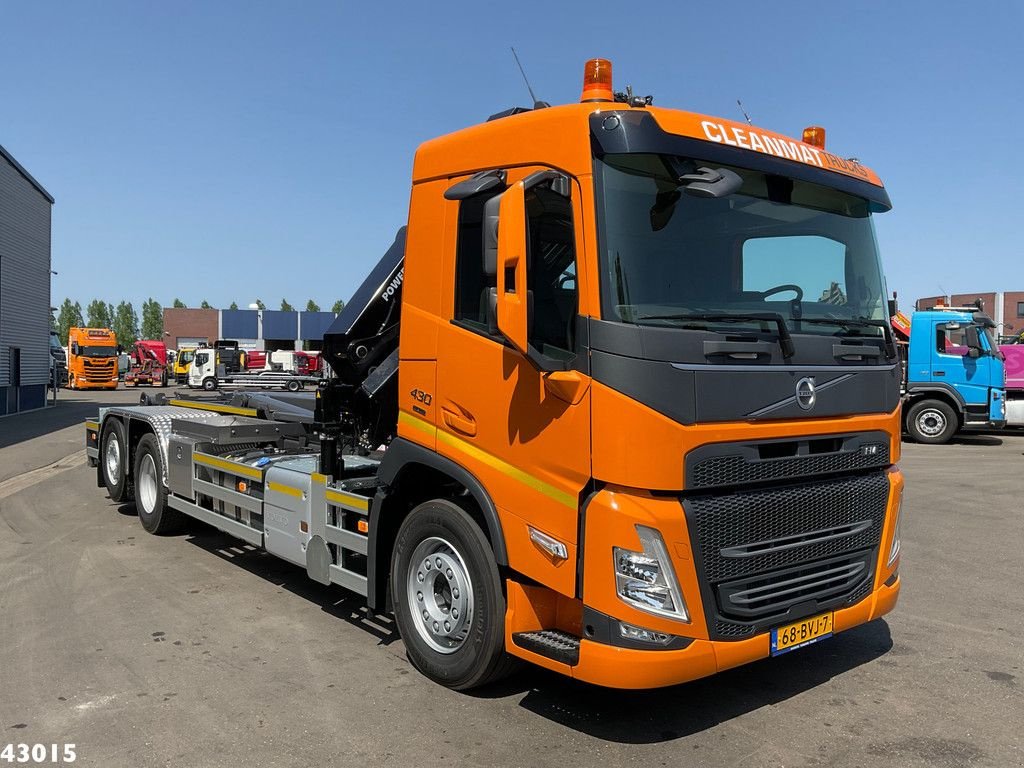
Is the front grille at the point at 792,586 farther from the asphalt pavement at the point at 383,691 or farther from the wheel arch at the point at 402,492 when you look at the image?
the wheel arch at the point at 402,492

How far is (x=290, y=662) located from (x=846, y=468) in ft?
11.1

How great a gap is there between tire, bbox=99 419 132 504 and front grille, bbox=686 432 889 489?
7.36m

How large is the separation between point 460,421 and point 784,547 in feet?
5.73

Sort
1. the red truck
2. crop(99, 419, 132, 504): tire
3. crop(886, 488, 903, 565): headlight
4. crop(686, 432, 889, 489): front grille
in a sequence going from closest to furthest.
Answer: crop(686, 432, 889, 489): front grille, crop(886, 488, 903, 565): headlight, crop(99, 419, 132, 504): tire, the red truck

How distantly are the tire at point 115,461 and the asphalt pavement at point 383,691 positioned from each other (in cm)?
187

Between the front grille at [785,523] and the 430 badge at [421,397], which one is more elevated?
the 430 badge at [421,397]

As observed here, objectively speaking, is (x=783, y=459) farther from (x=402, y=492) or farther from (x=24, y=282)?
(x=24, y=282)

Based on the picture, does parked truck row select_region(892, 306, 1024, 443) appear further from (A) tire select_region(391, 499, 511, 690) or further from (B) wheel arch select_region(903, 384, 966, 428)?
(A) tire select_region(391, 499, 511, 690)

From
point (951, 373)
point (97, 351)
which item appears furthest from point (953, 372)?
point (97, 351)

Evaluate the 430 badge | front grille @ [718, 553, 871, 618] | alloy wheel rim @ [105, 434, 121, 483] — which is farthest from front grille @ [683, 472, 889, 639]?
alloy wheel rim @ [105, 434, 121, 483]

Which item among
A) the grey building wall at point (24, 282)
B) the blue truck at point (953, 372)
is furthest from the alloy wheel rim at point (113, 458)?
the grey building wall at point (24, 282)

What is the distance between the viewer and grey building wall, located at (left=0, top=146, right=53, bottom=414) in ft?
85.5

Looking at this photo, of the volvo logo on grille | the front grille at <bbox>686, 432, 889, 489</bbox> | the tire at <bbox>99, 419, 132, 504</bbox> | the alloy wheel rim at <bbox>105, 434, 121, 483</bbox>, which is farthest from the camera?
the alloy wheel rim at <bbox>105, 434, 121, 483</bbox>

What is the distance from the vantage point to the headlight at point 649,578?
10.9ft
